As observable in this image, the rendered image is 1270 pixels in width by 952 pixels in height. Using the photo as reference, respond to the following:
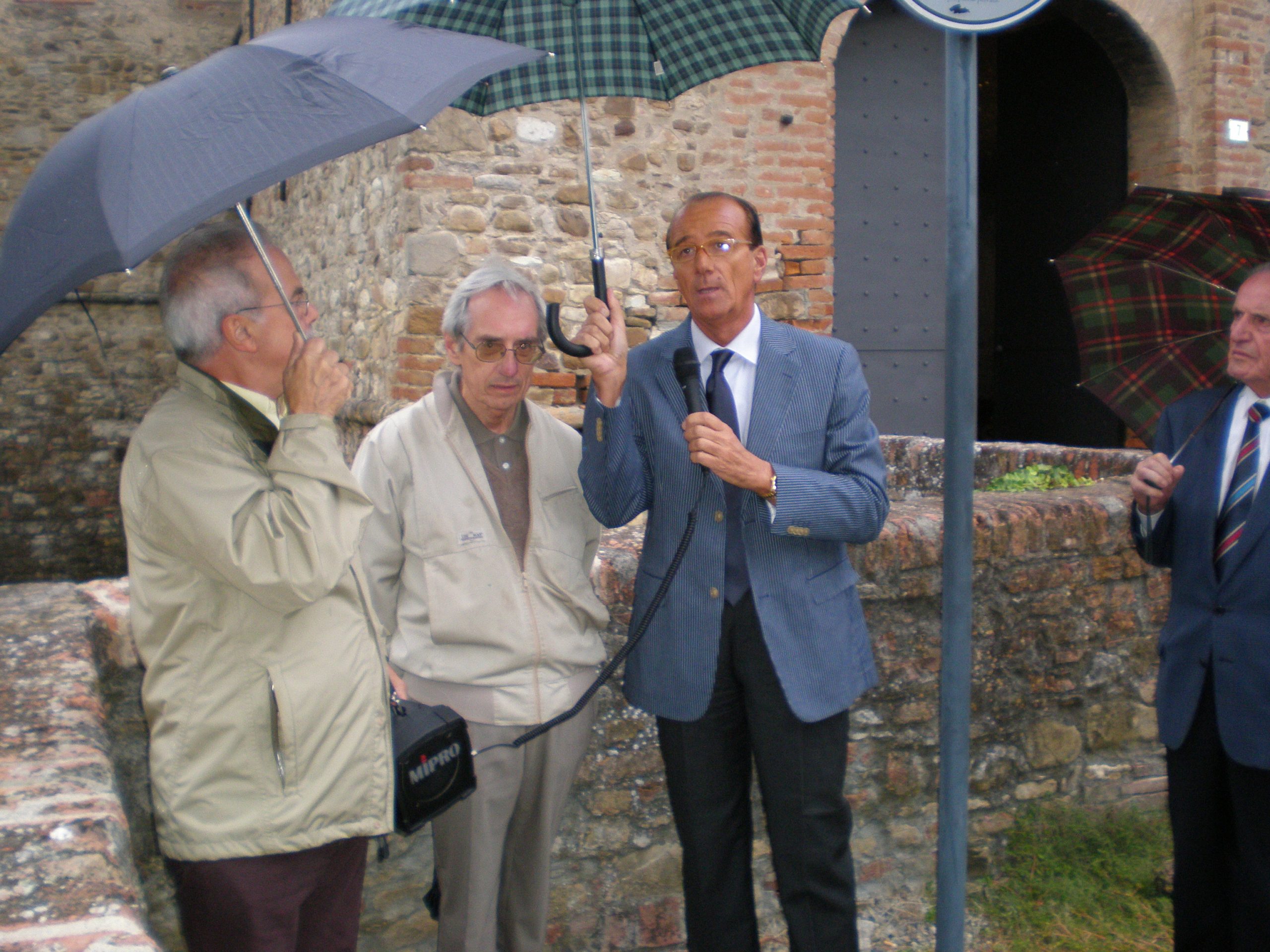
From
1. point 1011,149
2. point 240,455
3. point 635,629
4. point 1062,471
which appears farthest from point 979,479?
point 1011,149

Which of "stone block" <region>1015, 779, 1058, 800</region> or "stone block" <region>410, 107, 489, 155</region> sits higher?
"stone block" <region>410, 107, 489, 155</region>

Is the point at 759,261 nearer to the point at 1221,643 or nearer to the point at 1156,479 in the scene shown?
the point at 1156,479

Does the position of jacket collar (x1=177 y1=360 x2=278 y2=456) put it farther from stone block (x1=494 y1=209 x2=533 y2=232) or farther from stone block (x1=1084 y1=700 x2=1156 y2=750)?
stone block (x1=494 y1=209 x2=533 y2=232)

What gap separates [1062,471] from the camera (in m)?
4.81

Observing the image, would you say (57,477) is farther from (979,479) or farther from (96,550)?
(979,479)

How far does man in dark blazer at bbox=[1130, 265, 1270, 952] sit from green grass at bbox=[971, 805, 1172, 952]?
1.96ft

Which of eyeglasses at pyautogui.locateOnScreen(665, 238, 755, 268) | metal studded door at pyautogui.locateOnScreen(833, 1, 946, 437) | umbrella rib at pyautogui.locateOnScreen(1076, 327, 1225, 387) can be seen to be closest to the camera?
eyeglasses at pyautogui.locateOnScreen(665, 238, 755, 268)

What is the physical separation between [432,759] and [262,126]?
1.12 meters

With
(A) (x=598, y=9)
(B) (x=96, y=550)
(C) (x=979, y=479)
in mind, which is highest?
(A) (x=598, y=9)

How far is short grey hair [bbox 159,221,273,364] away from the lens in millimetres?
1725

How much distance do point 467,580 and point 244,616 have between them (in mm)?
587

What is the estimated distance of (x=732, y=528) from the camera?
2.27 meters

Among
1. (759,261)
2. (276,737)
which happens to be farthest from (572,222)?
(276,737)

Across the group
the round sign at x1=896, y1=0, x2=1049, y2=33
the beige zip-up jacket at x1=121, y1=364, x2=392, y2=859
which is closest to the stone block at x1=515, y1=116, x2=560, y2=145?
the round sign at x1=896, y1=0, x2=1049, y2=33
